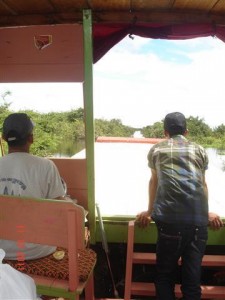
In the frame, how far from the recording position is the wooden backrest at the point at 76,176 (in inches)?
126

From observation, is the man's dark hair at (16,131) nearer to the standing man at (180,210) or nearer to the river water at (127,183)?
the standing man at (180,210)

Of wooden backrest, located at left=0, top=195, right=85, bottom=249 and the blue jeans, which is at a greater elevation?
wooden backrest, located at left=0, top=195, right=85, bottom=249

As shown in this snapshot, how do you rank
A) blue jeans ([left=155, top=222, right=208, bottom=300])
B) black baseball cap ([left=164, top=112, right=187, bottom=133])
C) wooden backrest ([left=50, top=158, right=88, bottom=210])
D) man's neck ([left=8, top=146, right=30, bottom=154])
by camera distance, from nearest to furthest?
man's neck ([left=8, top=146, right=30, bottom=154]) → blue jeans ([left=155, top=222, right=208, bottom=300]) → black baseball cap ([left=164, top=112, right=187, bottom=133]) → wooden backrest ([left=50, top=158, right=88, bottom=210])

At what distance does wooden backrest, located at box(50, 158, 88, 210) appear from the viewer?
3.19 m

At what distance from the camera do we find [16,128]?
2.05m

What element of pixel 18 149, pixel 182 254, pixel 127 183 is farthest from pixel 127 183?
pixel 18 149

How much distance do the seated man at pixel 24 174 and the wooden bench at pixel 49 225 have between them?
0.20 metres

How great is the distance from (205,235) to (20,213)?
1395mm

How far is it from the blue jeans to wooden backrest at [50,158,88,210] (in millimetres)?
1159

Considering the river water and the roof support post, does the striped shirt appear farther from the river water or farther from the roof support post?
the roof support post

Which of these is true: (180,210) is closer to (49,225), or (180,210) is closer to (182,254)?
(182,254)

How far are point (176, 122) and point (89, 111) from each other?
843 mm

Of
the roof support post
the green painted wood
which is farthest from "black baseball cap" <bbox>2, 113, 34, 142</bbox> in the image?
the green painted wood

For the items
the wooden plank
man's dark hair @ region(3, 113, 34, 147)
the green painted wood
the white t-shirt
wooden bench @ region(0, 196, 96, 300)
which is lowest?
the wooden plank
